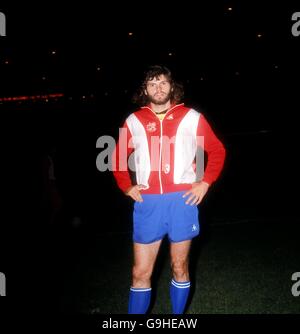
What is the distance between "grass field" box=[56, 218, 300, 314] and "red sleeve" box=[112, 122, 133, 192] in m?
1.48

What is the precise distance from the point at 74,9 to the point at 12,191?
921cm

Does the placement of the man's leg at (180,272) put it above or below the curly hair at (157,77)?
below

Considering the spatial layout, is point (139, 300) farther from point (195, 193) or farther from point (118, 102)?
point (118, 102)

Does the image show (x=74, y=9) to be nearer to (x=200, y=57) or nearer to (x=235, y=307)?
(x=235, y=307)

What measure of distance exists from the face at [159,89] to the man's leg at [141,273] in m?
1.10

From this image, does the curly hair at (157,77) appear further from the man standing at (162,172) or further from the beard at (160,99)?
the beard at (160,99)

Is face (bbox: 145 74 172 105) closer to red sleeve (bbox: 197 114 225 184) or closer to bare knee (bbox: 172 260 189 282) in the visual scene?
red sleeve (bbox: 197 114 225 184)

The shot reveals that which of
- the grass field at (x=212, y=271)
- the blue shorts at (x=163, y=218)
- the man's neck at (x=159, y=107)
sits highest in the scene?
the man's neck at (x=159, y=107)

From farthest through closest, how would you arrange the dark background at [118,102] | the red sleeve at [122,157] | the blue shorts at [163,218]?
the dark background at [118,102]
the red sleeve at [122,157]
the blue shorts at [163,218]

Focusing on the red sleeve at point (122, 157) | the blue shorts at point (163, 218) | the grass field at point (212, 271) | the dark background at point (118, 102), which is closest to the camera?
the blue shorts at point (163, 218)

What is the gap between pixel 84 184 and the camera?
36.6ft

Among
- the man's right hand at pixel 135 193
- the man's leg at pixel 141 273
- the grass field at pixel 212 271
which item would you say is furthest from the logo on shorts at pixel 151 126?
the grass field at pixel 212 271

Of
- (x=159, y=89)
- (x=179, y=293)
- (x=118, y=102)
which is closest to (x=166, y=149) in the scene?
(x=159, y=89)

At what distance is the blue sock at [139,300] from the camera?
267 centimetres
